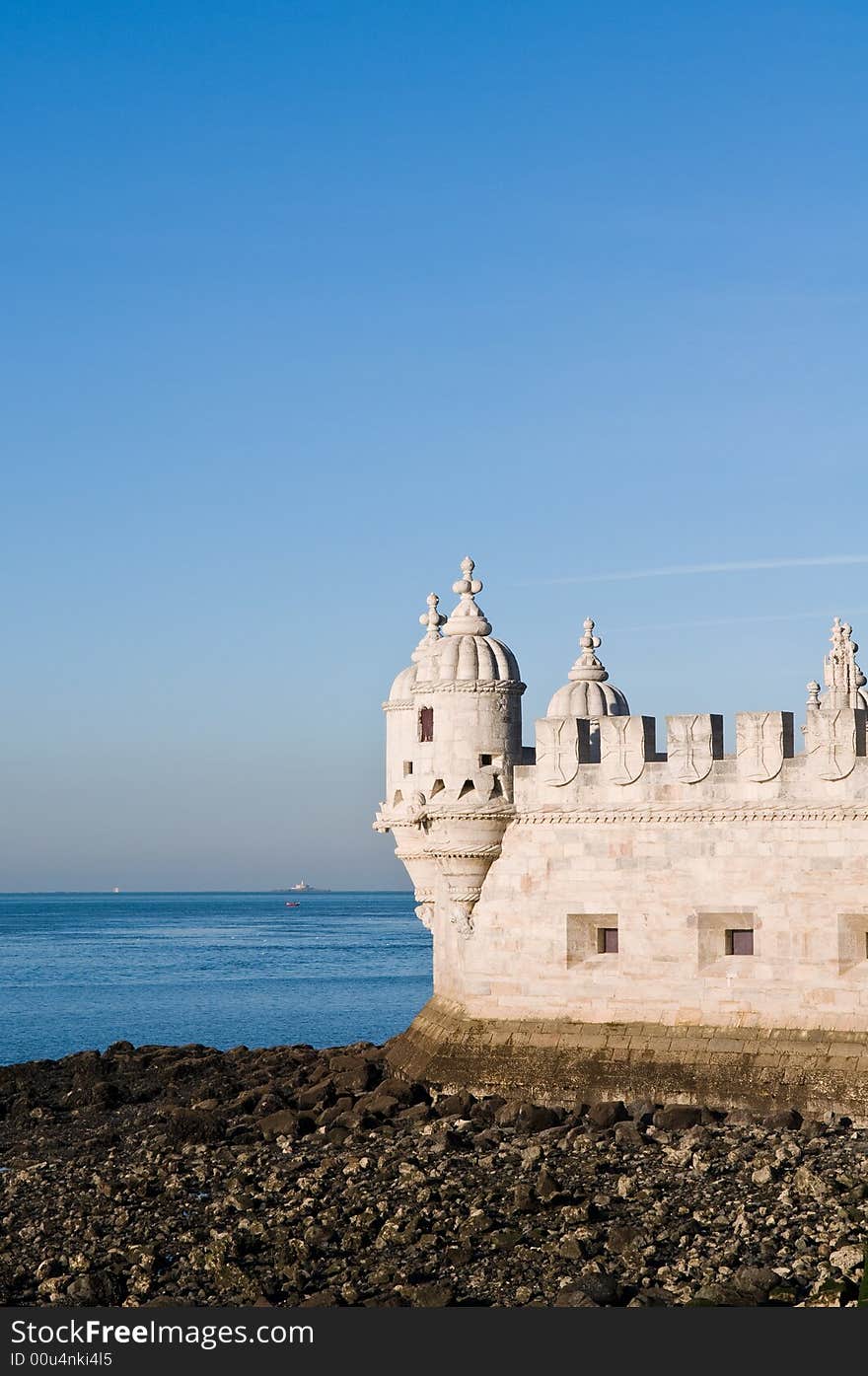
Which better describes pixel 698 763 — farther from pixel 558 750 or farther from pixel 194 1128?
pixel 194 1128

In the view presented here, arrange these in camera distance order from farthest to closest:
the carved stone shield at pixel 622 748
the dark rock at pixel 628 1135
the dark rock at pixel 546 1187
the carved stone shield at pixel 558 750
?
1. the carved stone shield at pixel 558 750
2. the carved stone shield at pixel 622 748
3. the dark rock at pixel 628 1135
4. the dark rock at pixel 546 1187

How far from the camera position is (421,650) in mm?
32844

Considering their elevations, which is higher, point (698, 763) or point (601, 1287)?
point (698, 763)

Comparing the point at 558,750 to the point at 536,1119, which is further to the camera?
the point at 558,750

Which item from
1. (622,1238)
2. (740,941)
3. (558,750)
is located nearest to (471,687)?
(558,750)

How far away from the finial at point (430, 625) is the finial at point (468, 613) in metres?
1.53

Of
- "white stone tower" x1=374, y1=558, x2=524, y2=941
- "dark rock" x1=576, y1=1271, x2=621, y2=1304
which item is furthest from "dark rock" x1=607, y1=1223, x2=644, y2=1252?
"white stone tower" x1=374, y1=558, x2=524, y2=941

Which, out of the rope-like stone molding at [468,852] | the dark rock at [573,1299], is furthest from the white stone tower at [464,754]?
the dark rock at [573,1299]

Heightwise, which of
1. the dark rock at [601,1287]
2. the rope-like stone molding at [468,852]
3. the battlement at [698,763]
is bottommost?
the dark rock at [601,1287]

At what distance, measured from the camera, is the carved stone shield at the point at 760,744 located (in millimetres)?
27562

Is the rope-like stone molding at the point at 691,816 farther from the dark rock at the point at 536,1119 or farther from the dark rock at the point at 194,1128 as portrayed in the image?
the dark rock at the point at 194,1128

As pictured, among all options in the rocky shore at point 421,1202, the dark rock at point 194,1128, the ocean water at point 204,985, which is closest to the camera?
the rocky shore at point 421,1202

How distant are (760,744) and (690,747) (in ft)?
3.79

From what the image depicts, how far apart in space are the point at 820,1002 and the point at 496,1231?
791 cm
